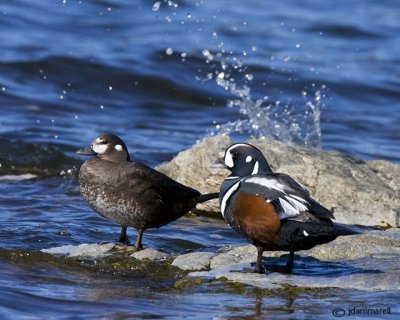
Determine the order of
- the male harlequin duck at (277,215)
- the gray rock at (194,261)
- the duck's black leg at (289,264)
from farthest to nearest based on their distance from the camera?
the gray rock at (194,261)
the duck's black leg at (289,264)
the male harlequin duck at (277,215)

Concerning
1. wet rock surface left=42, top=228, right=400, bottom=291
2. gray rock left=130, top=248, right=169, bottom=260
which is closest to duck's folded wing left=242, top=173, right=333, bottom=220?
wet rock surface left=42, top=228, right=400, bottom=291

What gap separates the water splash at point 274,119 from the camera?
12953 millimetres

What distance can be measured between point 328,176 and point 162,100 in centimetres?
678

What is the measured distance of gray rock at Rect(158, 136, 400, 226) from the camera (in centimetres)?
848

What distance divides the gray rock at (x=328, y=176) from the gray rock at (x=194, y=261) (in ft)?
6.06

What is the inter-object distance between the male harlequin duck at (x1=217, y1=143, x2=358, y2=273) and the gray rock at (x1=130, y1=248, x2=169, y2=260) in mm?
749

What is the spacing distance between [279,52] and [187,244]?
1055cm

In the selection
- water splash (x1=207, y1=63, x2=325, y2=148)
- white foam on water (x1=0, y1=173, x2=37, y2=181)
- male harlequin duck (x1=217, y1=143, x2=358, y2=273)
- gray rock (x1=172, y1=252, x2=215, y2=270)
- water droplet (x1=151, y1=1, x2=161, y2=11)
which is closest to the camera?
male harlequin duck (x1=217, y1=143, x2=358, y2=273)

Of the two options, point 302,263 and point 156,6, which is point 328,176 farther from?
point 156,6

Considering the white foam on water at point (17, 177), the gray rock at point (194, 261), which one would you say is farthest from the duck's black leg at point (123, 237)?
the white foam on water at point (17, 177)

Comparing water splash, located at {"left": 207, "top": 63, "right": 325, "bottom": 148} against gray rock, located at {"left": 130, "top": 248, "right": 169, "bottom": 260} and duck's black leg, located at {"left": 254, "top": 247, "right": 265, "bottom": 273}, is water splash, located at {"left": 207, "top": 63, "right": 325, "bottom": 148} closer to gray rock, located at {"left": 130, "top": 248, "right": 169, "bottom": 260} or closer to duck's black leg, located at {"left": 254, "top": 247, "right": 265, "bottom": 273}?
gray rock, located at {"left": 130, "top": 248, "right": 169, "bottom": 260}

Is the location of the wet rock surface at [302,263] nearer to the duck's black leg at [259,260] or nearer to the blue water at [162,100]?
the duck's black leg at [259,260]

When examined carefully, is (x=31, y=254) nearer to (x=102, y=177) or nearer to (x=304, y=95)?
(x=102, y=177)

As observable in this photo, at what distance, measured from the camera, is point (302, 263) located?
6746mm
